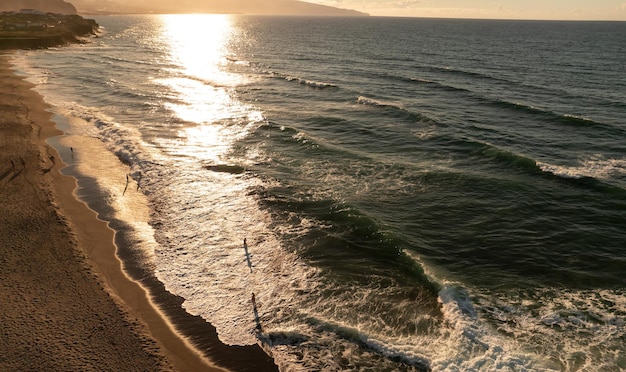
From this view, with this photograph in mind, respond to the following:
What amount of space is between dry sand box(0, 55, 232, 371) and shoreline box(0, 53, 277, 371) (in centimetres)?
4

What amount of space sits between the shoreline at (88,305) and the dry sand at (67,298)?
0.04 meters

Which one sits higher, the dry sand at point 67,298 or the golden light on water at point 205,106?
the golden light on water at point 205,106

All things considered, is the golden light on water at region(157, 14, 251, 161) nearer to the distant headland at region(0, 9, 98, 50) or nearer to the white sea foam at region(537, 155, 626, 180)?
the white sea foam at region(537, 155, 626, 180)

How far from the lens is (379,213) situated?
90.9 feet

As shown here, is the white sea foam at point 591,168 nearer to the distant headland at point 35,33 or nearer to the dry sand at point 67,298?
the dry sand at point 67,298

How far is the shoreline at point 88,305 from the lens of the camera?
640 inches

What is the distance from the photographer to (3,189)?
28.2 metres

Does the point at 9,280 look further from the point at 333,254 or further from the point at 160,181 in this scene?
the point at 333,254

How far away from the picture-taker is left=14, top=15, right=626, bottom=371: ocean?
18.1 metres

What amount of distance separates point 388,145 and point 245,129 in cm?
1543

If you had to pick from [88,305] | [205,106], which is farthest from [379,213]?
[205,106]

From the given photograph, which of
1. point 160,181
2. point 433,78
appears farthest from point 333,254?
point 433,78

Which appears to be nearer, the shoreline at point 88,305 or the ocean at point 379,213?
the shoreline at point 88,305

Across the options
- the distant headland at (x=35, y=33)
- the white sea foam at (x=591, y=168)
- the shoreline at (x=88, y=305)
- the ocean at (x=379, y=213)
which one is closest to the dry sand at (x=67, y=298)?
the shoreline at (x=88, y=305)
